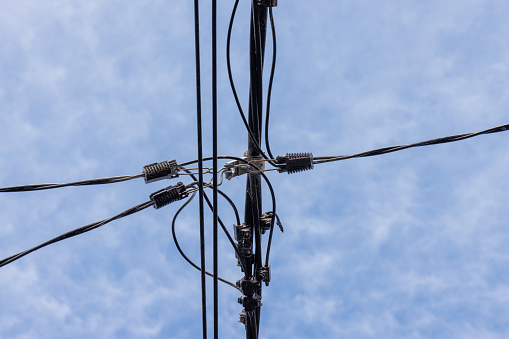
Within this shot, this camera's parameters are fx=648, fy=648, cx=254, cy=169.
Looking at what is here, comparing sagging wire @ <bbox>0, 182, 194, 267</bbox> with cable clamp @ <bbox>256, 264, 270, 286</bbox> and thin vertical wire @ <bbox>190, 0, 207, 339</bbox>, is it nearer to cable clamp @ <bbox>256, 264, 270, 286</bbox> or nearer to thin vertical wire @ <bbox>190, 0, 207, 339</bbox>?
thin vertical wire @ <bbox>190, 0, 207, 339</bbox>

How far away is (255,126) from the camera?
585 centimetres

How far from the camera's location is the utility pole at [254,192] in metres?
5.62

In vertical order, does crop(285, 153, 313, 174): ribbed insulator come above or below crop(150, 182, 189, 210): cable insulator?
above

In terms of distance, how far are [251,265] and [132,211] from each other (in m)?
1.35

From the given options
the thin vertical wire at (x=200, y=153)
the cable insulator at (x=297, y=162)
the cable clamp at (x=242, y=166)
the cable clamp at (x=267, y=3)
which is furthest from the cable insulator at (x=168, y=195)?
the cable clamp at (x=267, y=3)

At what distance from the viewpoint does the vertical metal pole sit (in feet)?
18.4

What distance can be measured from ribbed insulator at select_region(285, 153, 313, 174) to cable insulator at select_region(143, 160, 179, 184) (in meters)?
0.96

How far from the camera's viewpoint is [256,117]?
5840 mm

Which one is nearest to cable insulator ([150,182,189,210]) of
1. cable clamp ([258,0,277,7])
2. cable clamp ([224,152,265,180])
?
cable clamp ([224,152,265,180])

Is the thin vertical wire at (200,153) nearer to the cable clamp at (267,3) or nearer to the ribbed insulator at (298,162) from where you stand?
the ribbed insulator at (298,162)

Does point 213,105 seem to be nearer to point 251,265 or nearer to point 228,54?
point 228,54

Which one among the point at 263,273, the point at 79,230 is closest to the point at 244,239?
the point at 263,273

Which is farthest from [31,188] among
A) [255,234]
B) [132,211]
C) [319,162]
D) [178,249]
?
[319,162]

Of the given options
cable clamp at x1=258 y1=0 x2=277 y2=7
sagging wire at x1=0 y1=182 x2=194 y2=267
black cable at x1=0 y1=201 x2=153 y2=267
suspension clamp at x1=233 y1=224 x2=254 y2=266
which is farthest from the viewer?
suspension clamp at x1=233 y1=224 x2=254 y2=266
